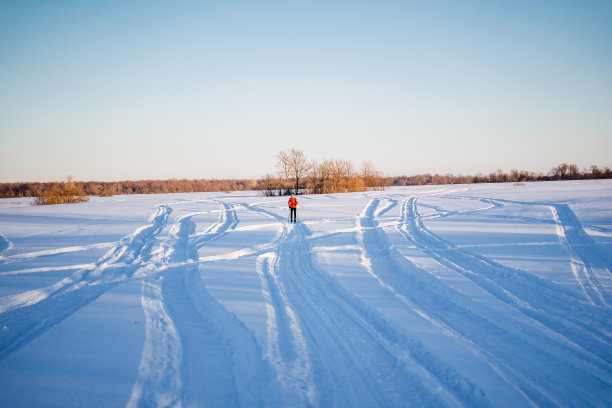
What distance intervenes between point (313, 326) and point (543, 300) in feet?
12.4

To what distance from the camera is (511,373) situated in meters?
2.89

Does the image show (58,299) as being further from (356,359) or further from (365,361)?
(365,361)

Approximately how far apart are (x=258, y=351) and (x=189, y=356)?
791mm

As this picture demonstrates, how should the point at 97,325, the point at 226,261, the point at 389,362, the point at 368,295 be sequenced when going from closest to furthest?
the point at 389,362 < the point at 97,325 < the point at 368,295 < the point at 226,261

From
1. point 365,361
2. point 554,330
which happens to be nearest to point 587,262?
point 554,330

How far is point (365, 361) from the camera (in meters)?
3.11

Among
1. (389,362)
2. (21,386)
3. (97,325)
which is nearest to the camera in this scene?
(21,386)

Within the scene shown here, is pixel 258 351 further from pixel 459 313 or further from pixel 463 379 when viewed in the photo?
pixel 459 313

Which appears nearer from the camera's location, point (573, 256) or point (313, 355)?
point (313, 355)

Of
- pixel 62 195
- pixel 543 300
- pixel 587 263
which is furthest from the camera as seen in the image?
pixel 62 195

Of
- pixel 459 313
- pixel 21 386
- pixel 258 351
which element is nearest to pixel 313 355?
pixel 258 351

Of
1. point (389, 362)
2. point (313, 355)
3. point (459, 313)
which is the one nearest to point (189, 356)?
point (313, 355)

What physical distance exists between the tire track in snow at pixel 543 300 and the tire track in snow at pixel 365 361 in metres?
1.88

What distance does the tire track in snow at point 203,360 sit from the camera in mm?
2654
